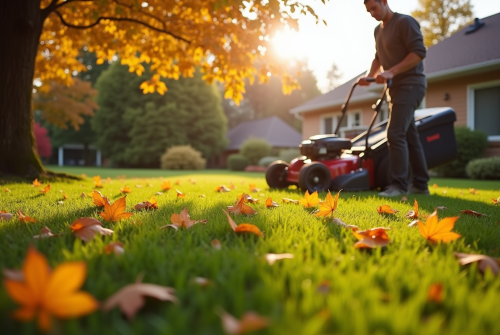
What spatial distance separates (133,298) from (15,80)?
5.64 m

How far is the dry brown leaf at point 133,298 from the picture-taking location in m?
0.90

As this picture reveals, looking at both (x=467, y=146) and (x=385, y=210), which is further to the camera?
(x=467, y=146)

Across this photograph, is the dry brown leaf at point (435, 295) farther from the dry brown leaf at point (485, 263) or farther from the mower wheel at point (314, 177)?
the mower wheel at point (314, 177)

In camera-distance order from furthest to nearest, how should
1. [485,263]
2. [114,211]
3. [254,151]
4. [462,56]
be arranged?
[254,151] < [462,56] < [114,211] < [485,263]

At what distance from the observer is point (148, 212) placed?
8.18 feet

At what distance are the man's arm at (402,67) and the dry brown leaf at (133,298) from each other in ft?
12.3

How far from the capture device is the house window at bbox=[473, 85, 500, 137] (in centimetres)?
1167

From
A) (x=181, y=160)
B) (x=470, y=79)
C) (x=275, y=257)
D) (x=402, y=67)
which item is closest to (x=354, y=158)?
(x=402, y=67)

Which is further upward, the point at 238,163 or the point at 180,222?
the point at 238,163

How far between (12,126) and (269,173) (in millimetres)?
3671

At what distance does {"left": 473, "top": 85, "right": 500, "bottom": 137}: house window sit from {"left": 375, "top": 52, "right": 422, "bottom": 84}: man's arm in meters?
9.48

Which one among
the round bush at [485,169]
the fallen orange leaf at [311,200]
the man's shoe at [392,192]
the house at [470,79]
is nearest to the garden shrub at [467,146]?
the house at [470,79]

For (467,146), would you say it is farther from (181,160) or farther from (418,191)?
(181,160)

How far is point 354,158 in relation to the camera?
4801 millimetres
